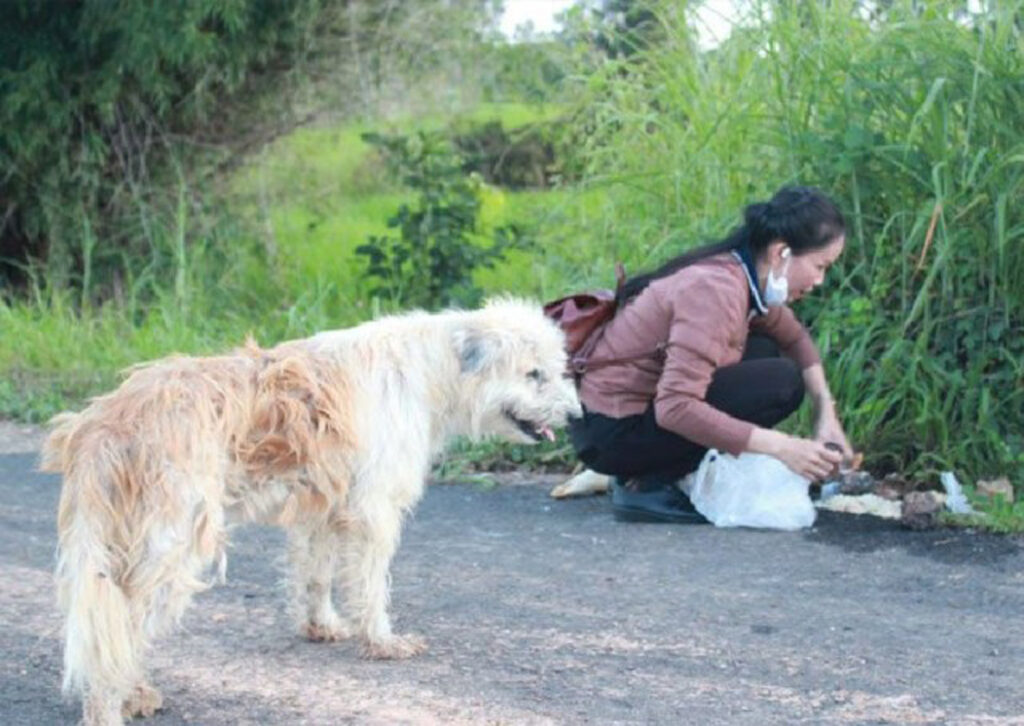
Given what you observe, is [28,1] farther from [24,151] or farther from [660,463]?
[660,463]

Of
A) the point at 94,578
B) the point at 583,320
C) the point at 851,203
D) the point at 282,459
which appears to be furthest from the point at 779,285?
the point at 94,578

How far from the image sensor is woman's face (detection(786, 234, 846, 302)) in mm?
6234

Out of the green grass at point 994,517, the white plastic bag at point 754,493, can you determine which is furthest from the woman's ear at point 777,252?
the green grass at point 994,517

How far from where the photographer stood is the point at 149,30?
1045 centimetres

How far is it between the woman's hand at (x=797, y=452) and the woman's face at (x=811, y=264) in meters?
0.59

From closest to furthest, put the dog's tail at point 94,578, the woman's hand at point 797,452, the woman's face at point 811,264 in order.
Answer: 1. the dog's tail at point 94,578
2. the woman's hand at point 797,452
3. the woman's face at point 811,264

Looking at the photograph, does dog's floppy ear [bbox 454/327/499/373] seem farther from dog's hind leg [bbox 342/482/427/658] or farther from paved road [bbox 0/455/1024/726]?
paved road [bbox 0/455/1024/726]

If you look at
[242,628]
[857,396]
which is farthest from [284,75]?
[242,628]

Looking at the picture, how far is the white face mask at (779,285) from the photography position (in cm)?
630

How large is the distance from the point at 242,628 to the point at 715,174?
140 inches

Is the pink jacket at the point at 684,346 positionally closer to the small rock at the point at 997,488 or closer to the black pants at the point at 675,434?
the black pants at the point at 675,434

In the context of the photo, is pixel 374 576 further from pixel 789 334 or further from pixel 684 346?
pixel 789 334

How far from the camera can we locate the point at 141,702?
4574mm

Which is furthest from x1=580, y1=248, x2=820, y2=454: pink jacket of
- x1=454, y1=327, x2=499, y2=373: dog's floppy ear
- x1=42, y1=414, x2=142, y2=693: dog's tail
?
x1=42, y1=414, x2=142, y2=693: dog's tail
